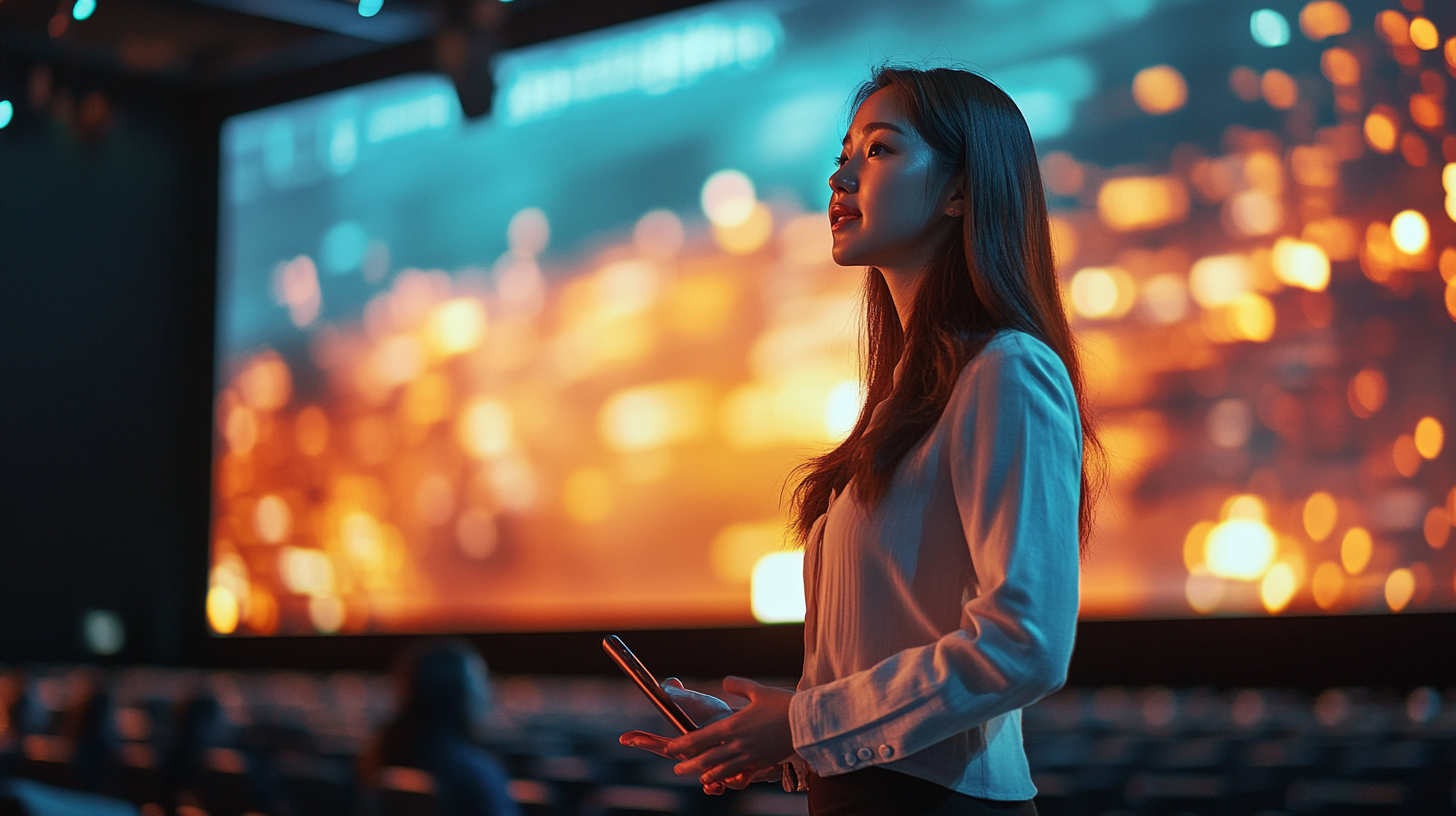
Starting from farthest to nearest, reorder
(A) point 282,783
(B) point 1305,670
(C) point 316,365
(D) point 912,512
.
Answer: (C) point 316,365, (B) point 1305,670, (A) point 282,783, (D) point 912,512

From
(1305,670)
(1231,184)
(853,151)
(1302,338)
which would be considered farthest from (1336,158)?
(853,151)

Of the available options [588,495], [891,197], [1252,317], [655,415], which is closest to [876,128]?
[891,197]

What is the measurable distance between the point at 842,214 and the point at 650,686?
476mm

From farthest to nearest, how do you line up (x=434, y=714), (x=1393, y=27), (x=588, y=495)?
1. (x=588, y=495)
2. (x=1393, y=27)
3. (x=434, y=714)

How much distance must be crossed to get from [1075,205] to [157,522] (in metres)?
9.72

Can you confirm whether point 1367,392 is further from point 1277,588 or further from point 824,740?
point 824,740

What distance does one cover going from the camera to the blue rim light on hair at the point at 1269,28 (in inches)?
337

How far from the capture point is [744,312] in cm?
1005

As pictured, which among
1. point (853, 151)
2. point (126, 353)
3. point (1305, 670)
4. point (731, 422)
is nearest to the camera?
point (853, 151)

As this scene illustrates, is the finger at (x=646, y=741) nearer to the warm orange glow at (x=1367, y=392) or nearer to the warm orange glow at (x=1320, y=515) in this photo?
the warm orange glow at (x=1320, y=515)

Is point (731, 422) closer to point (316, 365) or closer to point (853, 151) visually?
point (316, 365)

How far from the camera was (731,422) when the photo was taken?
10031 mm

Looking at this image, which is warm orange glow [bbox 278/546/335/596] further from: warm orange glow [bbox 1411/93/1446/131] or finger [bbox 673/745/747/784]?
finger [bbox 673/745/747/784]

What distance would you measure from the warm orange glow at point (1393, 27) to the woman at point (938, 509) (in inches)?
323
